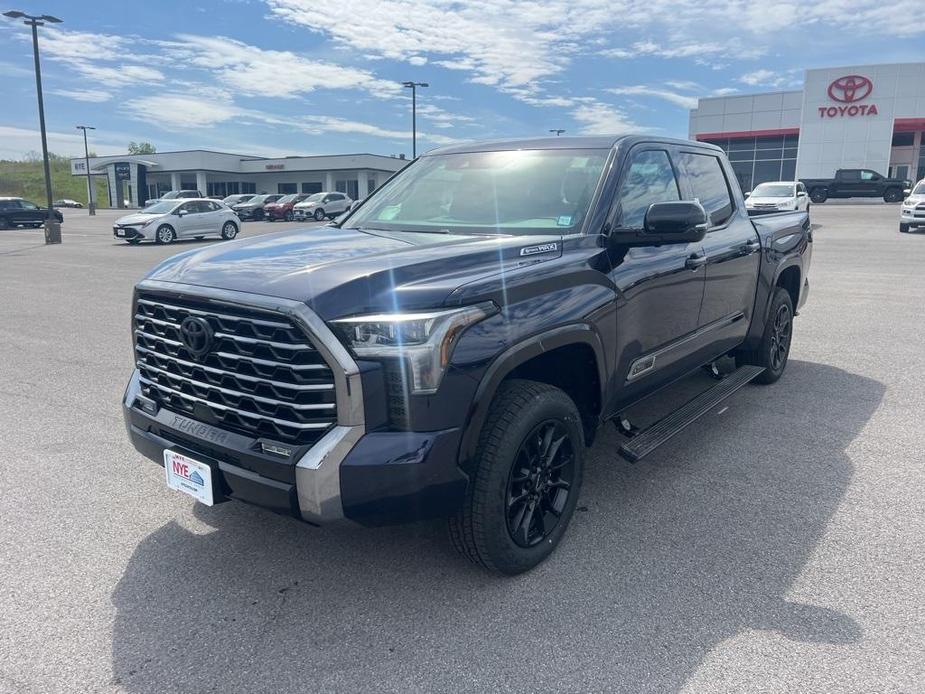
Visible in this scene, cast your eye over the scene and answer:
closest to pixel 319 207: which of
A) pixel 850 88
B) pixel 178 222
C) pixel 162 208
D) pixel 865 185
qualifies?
pixel 162 208

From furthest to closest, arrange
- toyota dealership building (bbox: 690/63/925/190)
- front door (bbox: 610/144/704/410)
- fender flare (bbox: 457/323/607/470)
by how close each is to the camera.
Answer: toyota dealership building (bbox: 690/63/925/190), front door (bbox: 610/144/704/410), fender flare (bbox: 457/323/607/470)

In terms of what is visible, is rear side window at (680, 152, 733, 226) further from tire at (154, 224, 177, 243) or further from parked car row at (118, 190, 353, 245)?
tire at (154, 224, 177, 243)

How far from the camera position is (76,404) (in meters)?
5.39

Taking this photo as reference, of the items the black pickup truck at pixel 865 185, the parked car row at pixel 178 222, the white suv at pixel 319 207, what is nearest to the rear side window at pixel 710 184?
the parked car row at pixel 178 222

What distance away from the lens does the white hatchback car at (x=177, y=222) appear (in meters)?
22.9

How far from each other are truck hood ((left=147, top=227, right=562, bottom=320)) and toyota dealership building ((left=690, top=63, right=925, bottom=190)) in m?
44.5

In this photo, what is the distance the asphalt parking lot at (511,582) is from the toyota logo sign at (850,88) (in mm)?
49728

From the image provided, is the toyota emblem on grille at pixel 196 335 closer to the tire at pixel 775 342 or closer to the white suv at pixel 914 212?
the tire at pixel 775 342

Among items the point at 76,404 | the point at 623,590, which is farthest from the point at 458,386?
the point at 76,404

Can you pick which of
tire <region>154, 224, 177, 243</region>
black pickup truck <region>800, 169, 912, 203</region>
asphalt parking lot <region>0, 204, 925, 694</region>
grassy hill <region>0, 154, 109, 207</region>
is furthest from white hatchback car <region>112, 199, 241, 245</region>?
grassy hill <region>0, 154, 109, 207</region>

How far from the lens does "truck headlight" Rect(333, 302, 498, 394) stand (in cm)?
246

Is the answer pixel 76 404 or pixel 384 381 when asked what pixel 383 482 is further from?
pixel 76 404

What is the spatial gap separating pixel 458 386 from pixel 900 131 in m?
54.3

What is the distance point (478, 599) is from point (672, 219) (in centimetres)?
190
